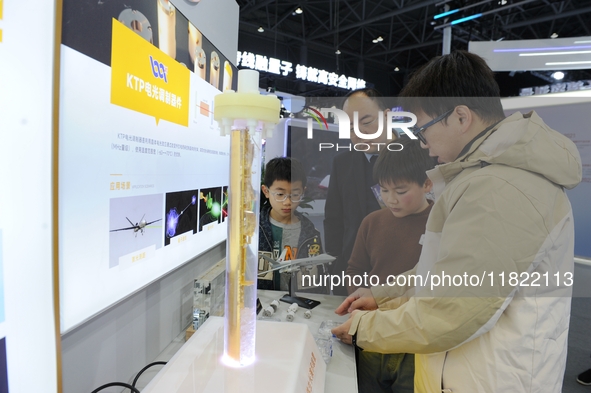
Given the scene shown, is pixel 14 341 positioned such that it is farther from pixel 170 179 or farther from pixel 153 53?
pixel 153 53

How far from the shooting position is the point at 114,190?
0.78 metres

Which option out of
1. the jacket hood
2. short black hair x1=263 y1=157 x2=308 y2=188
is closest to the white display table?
the jacket hood

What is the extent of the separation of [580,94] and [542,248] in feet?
6.22

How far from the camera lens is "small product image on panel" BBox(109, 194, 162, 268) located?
79 centimetres

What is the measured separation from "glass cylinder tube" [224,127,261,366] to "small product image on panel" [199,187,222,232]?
2.42 feet

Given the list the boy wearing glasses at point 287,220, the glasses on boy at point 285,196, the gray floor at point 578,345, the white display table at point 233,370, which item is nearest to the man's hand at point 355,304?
the boy wearing glasses at point 287,220

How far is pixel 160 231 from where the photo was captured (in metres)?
1.01

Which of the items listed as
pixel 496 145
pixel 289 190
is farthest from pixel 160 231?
pixel 496 145

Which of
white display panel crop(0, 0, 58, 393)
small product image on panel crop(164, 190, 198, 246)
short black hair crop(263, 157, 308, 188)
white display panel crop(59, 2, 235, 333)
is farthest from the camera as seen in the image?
short black hair crop(263, 157, 308, 188)

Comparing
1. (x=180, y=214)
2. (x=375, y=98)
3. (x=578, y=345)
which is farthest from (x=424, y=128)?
(x=578, y=345)

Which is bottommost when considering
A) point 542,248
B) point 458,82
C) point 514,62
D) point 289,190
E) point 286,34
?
point 542,248

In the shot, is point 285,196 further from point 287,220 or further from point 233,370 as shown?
point 233,370

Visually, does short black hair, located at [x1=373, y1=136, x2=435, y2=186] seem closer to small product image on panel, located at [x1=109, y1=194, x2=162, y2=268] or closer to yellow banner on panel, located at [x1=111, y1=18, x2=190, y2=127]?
yellow banner on panel, located at [x1=111, y1=18, x2=190, y2=127]

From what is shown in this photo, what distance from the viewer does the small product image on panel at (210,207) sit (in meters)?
1.33
